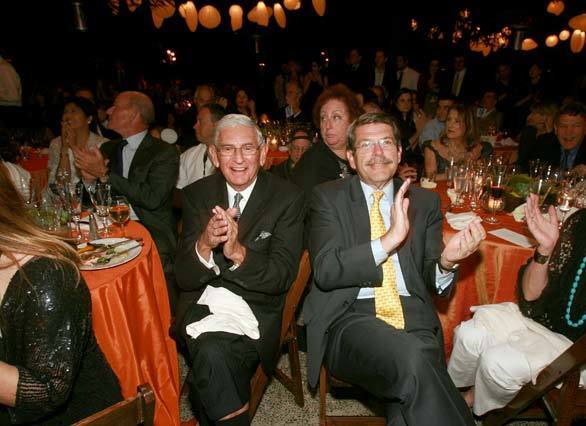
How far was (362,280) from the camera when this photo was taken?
189 centimetres

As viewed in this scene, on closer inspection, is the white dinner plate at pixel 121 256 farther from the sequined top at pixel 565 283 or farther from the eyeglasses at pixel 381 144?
the sequined top at pixel 565 283

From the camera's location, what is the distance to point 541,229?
1909 millimetres

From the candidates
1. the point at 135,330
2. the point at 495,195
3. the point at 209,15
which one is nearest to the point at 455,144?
the point at 495,195

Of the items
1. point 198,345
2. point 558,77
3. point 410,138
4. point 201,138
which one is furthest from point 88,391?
point 558,77

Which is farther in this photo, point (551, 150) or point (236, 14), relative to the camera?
point (236, 14)

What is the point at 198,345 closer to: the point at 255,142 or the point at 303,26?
the point at 255,142

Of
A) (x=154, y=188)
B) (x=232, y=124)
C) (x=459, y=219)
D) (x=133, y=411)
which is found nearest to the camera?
(x=133, y=411)

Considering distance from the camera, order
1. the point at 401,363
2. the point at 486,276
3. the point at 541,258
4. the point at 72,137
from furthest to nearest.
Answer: the point at 72,137
the point at 486,276
the point at 541,258
the point at 401,363

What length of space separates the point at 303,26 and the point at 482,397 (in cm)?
1749

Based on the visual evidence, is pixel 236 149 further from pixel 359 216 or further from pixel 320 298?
pixel 320 298

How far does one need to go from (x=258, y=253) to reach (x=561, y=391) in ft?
5.01

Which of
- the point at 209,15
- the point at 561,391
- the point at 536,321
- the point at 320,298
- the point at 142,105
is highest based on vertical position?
the point at 209,15

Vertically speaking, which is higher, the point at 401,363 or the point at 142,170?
the point at 142,170

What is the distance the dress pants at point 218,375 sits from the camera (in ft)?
6.04
